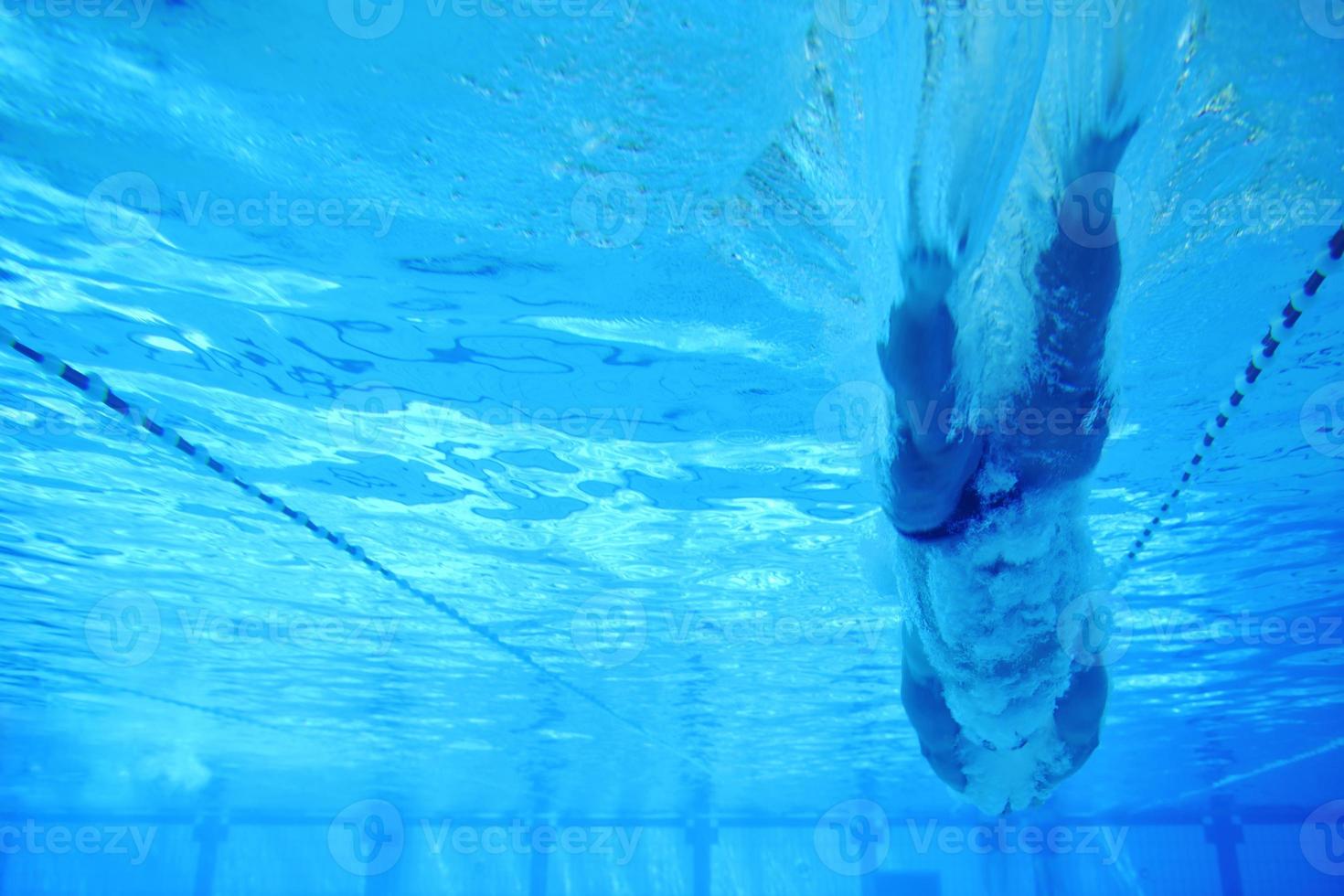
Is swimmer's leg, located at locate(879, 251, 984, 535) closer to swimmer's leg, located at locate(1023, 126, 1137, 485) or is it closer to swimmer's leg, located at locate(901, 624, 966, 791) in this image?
swimmer's leg, located at locate(1023, 126, 1137, 485)

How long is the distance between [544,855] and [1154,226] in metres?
42.6

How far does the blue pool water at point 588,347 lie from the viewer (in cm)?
493

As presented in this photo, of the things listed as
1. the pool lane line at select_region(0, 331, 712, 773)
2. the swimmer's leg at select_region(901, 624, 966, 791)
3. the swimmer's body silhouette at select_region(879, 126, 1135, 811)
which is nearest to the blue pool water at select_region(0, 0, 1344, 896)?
the pool lane line at select_region(0, 331, 712, 773)

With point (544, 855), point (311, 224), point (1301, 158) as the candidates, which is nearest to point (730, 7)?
point (311, 224)

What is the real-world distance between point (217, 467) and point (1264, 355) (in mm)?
12194

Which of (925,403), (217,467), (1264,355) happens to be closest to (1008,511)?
(925,403)

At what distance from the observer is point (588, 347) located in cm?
802

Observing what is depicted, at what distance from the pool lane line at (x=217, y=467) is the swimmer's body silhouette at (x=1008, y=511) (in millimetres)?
8387

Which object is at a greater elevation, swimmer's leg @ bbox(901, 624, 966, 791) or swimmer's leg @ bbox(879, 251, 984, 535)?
swimmer's leg @ bbox(879, 251, 984, 535)

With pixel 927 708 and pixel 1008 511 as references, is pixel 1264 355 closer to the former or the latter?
pixel 1008 511

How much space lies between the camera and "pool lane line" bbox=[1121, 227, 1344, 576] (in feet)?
21.8

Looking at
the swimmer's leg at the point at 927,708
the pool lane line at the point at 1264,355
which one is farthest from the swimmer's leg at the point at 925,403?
the pool lane line at the point at 1264,355

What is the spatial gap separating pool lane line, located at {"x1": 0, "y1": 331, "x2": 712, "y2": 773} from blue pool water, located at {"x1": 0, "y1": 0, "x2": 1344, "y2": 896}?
12 centimetres

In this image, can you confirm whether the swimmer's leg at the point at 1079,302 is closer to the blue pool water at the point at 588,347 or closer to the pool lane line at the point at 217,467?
the blue pool water at the point at 588,347
